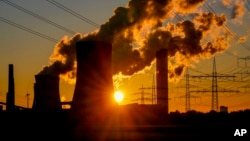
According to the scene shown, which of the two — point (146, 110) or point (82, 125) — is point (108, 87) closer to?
point (82, 125)

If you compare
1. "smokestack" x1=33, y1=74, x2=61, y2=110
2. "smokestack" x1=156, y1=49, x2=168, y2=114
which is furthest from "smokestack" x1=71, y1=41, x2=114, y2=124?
"smokestack" x1=156, y1=49, x2=168, y2=114

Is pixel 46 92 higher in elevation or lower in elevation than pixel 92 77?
lower

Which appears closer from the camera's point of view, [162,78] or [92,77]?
[92,77]

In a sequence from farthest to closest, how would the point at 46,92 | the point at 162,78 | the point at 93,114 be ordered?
the point at 162,78
the point at 46,92
the point at 93,114

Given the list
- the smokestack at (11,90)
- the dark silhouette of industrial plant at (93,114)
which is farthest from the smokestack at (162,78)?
the smokestack at (11,90)

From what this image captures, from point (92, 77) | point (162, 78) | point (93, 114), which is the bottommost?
point (93, 114)

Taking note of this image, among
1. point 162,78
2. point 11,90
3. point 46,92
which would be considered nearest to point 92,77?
point 11,90

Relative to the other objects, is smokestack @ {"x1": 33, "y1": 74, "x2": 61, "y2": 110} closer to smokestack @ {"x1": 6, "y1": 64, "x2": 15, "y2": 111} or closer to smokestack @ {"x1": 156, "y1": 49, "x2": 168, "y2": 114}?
smokestack @ {"x1": 6, "y1": 64, "x2": 15, "y2": 111}

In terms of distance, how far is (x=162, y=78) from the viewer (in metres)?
52.4

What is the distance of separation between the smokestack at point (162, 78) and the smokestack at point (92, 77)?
18.2m

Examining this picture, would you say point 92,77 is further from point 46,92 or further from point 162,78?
point 162,78

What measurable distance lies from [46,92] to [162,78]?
14370mm

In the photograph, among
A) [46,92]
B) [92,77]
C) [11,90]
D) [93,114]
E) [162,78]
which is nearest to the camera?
[92,77]

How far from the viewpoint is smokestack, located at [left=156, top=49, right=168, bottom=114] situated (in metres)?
52.1
